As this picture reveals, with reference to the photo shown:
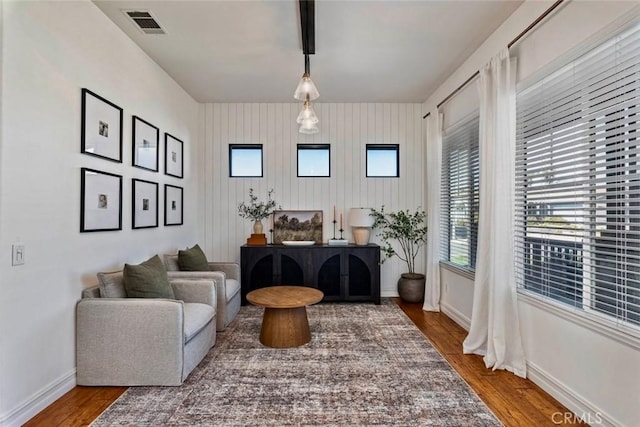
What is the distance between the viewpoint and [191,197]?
4883mm

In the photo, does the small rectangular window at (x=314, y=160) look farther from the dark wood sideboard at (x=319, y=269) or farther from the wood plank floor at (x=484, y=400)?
the wood plank floor at (x=484, y=400)

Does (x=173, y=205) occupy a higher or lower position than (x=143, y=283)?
higher

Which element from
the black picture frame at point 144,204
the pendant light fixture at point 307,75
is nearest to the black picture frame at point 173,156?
the black picture frame at point 144,204

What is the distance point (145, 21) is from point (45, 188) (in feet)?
5.62

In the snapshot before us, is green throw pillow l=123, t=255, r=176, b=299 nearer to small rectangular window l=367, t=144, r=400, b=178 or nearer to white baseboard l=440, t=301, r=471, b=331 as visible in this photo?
white baseboard l=440, t=301, r=471, b=331

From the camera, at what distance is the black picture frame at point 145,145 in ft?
10.7

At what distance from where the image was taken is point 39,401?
7.06 feet

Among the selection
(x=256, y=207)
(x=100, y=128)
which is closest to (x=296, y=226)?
(x=256, y=207)

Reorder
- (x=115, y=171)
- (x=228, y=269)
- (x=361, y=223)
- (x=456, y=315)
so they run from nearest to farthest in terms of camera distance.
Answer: (x=115, y=171) < (x=456, y=315) < (x=228, y=269) < (x=361, y=223)

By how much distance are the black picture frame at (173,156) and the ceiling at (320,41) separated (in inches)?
30.7

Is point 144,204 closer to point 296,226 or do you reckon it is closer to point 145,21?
point 145,21

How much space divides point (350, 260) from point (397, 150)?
6.42 feet

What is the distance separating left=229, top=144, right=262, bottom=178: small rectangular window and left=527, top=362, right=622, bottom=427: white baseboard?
165 inches

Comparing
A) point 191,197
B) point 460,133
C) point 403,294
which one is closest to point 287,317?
point 403,294
